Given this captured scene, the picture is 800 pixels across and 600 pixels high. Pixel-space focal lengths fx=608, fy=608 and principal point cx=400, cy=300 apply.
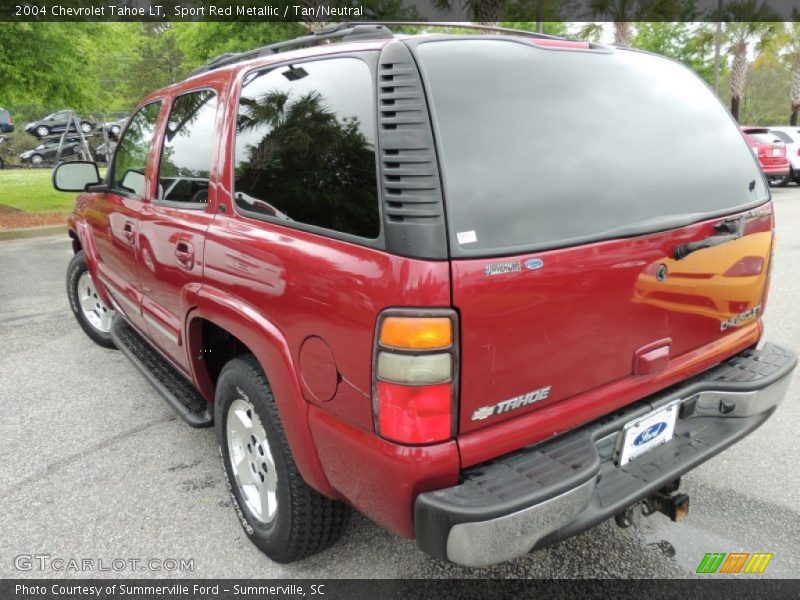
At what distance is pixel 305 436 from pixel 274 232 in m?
0.73

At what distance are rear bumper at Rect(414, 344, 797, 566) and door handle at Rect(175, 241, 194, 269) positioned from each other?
5.09ft

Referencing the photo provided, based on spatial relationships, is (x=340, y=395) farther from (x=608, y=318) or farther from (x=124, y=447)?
(x=124, y=447)

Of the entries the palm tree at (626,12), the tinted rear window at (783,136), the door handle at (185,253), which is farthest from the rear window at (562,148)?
the palm tree at (626,12)

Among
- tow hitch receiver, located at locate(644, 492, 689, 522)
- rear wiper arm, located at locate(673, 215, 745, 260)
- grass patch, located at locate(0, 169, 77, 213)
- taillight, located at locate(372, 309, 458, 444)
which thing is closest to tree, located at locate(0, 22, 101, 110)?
grass patch, located at locate(0, 169, 77, 213)

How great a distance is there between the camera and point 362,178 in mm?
1852

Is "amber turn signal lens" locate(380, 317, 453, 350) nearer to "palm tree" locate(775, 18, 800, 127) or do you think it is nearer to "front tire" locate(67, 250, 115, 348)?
"front tire" locate(67, 250, 115, 348)

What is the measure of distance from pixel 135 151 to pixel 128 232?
57 centimetres

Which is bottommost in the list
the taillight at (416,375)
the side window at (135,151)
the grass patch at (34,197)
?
the grass patch at (34,197)

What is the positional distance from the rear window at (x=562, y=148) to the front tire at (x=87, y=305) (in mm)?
3909

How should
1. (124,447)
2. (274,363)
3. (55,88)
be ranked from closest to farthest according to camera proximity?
(274,363) → (124,447) → (55,88)

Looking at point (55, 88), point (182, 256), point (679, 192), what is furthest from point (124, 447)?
point (55, 88)

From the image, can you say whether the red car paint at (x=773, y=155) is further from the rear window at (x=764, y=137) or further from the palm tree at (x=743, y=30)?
the palm tree at (x=743, y=30)

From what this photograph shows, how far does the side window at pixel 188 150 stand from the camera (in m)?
2.73

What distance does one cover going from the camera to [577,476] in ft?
5.97
